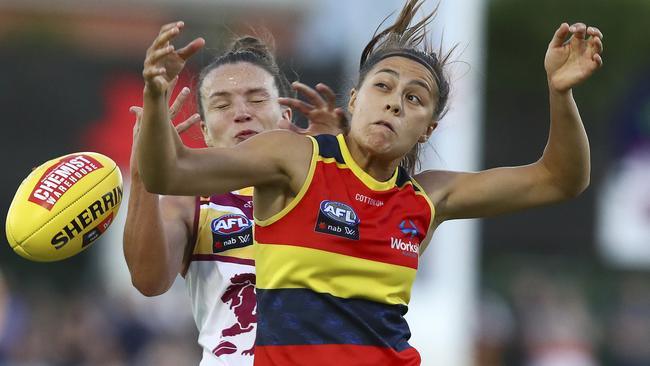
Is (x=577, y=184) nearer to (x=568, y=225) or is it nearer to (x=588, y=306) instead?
(x=588, y=306)

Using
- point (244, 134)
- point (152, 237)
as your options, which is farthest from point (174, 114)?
point (244, 134)

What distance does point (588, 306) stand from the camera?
18516 mm

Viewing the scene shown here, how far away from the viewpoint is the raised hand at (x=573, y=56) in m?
4.52

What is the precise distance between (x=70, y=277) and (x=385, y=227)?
14533 mm

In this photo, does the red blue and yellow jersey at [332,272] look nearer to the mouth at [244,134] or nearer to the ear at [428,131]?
the ear at [428,131]

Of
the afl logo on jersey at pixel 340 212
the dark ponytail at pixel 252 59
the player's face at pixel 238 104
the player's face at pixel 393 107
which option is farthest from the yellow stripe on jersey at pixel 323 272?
the dark ponytail at pixel 252 59

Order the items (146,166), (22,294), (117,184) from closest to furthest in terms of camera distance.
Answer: (146,166) → (117,184) → (22,294)

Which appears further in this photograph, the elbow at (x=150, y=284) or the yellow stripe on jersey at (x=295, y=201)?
the elbow at (x=150, y=284)

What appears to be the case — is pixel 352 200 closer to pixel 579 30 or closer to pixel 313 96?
pixel 313 96

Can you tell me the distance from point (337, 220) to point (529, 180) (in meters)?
0.88

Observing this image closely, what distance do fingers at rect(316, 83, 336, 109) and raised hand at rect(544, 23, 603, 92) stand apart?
953mm

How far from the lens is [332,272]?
4387 millimetres

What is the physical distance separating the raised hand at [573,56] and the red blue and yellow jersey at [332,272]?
78 cm

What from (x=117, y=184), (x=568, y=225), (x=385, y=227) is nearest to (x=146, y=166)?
(x=385, y=227)
